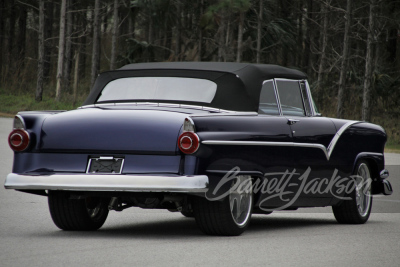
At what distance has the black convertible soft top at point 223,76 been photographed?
340 inches

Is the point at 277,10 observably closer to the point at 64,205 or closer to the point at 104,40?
the point at 104,40

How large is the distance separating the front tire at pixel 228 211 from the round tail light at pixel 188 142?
583mm

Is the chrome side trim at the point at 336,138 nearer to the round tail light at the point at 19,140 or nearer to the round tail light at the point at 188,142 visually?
the round tail light at the point at 188,142

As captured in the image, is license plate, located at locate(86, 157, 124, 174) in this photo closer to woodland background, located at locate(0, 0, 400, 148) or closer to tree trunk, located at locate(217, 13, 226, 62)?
woodland background, located at locate(0, 0, 400, 148)

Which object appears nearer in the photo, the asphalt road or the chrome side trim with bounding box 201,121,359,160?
the asphalt road

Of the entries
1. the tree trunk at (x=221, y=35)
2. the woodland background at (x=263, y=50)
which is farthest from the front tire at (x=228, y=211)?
the tree trunk at (x=221, y=35)

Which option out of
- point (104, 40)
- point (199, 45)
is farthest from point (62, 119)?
point (104, 40)

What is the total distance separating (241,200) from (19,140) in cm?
219

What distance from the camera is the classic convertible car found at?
25.0ft

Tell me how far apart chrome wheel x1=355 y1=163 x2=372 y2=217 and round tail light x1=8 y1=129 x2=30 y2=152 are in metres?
4.14

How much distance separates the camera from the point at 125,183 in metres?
7.48

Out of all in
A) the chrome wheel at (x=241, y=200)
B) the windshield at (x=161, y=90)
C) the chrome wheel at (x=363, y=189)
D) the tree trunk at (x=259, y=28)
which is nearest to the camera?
the chrome wheel at (x=241, y=200)

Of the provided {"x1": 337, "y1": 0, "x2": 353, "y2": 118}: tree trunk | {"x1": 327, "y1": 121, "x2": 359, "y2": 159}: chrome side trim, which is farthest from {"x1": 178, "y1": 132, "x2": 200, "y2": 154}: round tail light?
{"x1": 337, "y1": 0, "x2": 353, "y2": 118}: tree trunk

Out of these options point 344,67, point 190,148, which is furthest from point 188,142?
point 344,67
